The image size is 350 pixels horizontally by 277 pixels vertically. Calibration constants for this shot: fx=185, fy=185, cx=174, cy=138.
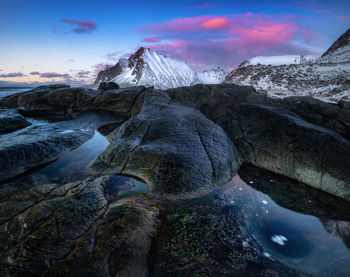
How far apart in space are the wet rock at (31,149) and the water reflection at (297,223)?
7563mm

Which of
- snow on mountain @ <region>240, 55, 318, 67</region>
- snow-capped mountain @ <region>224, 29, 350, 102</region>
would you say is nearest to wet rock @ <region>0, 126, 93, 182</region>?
snow-capped mountain @ <region>224, 29, 350, 102</region>

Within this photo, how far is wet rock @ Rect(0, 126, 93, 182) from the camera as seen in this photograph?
21.8 feet

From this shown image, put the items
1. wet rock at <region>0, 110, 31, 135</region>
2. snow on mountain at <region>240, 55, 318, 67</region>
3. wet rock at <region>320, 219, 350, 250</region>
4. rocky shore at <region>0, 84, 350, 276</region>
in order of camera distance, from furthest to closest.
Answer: snow on mountain at <region>240, 55, 318, 67</region> → wet rock at <region>0, 110, 31, 135</region> → wet rock at <region>320, 219, 350, 250</region> → rocky shore at <region>0, 84, 350, 276</region>

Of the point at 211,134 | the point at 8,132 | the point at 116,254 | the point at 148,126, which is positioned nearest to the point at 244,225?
the point at 116,254

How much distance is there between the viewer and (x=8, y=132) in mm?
10664

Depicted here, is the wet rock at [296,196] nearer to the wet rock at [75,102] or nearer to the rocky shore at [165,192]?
the rocky shore at [165,192]

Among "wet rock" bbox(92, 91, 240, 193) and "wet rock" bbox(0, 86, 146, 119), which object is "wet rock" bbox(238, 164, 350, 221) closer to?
"wet rock" bbox(92, 91, 240, 193)

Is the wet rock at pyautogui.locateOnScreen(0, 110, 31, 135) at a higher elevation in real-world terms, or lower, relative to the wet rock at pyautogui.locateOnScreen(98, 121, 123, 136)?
higher

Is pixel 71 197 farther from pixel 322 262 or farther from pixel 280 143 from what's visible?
pixel 280 143

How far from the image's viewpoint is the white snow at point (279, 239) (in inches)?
176

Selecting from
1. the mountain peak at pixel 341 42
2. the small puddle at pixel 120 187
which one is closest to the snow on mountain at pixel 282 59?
the mountain peak at pixel 341 42

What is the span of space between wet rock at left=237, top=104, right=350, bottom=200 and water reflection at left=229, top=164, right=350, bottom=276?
1.74 ft

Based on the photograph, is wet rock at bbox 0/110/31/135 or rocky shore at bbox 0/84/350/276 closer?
rocky shore at bbox 0/84/350/276

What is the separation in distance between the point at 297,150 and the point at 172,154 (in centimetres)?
516
